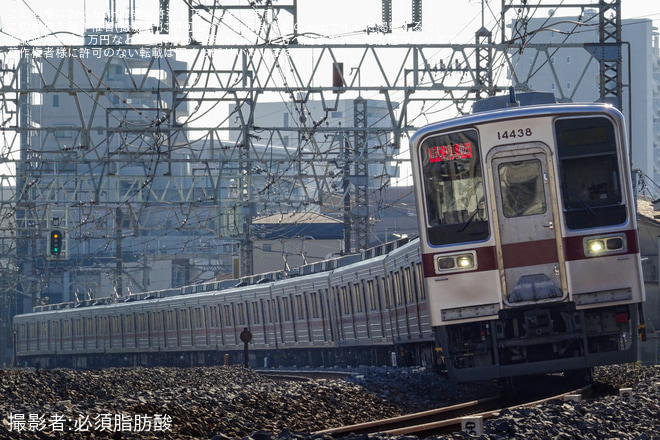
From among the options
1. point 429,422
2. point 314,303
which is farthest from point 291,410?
point 314,303

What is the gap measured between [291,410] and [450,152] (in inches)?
120

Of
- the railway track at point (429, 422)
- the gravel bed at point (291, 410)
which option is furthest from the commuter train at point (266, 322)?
the railway track at point (429, 422)

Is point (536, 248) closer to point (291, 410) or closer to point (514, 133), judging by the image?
point (514, 133)

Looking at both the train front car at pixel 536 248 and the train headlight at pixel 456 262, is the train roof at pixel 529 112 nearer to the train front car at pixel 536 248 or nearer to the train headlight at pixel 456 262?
the train front car at pixel 536 248

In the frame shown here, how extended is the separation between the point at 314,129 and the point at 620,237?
13.4 meters

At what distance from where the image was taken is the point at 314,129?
24.1m

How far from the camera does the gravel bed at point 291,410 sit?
7.83 meters

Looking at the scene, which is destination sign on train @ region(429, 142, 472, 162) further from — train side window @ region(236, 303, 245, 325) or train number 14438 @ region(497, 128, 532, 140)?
train side window @ region(236, 303, 245, 325)

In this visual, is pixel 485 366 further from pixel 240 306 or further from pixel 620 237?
pixel 240 306

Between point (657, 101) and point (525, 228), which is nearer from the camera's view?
point (525, 228)

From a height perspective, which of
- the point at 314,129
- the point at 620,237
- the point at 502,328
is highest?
the point at 314,129

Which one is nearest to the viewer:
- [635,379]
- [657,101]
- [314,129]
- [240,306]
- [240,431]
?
[240,431]

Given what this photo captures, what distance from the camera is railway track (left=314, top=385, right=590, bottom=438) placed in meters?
8.68

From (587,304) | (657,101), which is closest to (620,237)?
(587,304)
